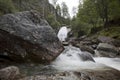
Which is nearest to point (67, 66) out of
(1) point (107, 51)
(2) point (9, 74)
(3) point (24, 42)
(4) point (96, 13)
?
(3) point (24, 42)

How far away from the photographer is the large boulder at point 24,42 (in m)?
10.9

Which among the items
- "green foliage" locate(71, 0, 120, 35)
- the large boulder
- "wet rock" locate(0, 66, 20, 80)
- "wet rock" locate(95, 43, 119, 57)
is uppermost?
"green foliage" locate(71, 0, 120, 35)

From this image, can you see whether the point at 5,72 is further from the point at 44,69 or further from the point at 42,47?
the point at 42,47

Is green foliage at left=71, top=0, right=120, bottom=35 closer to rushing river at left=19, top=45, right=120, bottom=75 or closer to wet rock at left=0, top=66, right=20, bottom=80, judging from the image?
rushing river at left=19, top=45, right=120, bottom=75

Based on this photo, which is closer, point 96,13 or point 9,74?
point 9,74

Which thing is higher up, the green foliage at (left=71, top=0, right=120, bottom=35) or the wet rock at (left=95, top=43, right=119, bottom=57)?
the green foliage at (left=71, top=0, right=120, bottom=35)

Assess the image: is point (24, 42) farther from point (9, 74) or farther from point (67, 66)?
point (9, 74)

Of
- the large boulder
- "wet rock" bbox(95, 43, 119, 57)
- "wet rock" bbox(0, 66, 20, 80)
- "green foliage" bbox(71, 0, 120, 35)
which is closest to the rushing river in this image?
the large boulder

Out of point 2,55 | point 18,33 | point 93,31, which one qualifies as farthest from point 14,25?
point 93,31

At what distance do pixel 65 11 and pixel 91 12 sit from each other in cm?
5322

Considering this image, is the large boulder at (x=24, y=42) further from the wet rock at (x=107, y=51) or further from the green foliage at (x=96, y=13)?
the green foliage at (x=96, y=13)

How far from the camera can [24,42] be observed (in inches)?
437

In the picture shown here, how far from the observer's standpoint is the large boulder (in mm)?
10930

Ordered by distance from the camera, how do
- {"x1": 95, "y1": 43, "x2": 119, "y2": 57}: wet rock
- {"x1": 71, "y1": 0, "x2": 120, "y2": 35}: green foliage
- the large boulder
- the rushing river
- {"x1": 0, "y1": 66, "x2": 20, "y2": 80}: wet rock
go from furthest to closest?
{"x1": 71, "y1": 0, "x2": 120, "y2": 35}: green foliage → {"x1": 95, "y1": 43, "x2": 119, "y2": 57}: wet rock → the large boulder → the rushing river → {"x1": 0, "y1": 66, "x2": 20, "y2": 80}: wet rock
